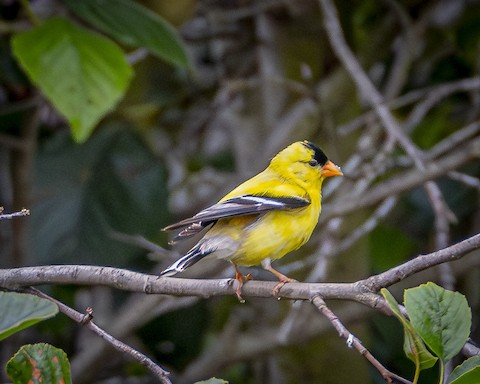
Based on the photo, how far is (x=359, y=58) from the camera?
14.8 ft

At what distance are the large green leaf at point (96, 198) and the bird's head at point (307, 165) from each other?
1.14 meters

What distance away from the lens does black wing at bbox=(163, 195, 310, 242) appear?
7.80ft

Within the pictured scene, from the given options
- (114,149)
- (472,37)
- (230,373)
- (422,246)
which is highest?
(472,37)

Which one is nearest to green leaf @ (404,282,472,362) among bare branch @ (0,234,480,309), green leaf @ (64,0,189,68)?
bare branch @ (0,234,480,309)

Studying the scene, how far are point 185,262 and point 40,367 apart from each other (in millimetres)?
720

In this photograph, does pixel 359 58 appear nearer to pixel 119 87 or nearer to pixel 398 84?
pixel 398 84

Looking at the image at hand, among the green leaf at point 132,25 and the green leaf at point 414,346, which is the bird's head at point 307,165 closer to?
the green leaf at point 132,25

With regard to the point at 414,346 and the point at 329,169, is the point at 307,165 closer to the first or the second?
the point at 329,169

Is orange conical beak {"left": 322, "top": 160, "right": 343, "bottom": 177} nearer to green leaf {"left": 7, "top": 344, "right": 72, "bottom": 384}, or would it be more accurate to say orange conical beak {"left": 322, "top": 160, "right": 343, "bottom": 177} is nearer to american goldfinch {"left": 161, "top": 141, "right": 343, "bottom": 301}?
american goldfinch {"left": 161, "top": 141, "right": 343, "bottom": 301}

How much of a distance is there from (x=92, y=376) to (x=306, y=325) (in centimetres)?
101

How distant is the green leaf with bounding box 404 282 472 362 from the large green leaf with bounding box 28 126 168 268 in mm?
2445

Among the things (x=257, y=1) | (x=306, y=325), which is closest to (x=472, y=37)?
(x=257, y=1)

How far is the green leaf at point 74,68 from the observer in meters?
3.00

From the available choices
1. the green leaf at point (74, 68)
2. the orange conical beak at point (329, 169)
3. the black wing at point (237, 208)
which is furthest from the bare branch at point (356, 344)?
the green leaf at point (74, 68)
